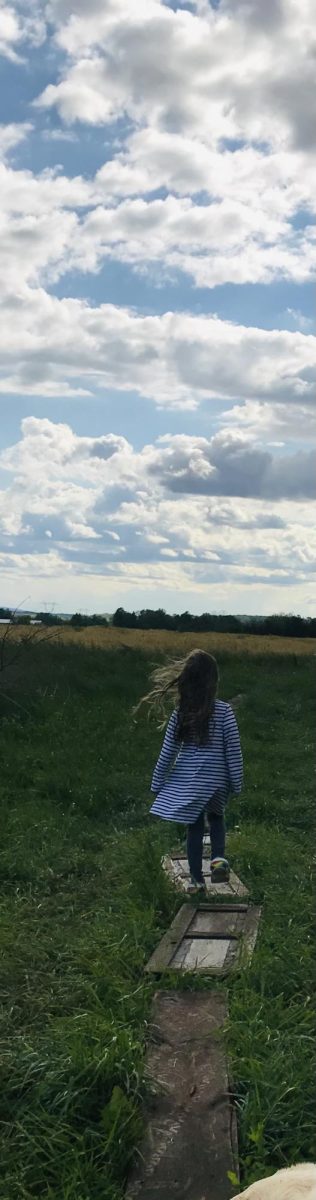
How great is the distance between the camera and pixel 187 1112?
3.86m

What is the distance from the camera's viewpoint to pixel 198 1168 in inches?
140

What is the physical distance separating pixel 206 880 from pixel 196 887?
1.25 feet

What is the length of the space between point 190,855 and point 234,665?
23749mm

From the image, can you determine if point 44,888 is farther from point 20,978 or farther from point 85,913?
point 20,978

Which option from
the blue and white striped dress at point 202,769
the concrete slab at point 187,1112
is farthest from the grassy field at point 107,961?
the blue and white striped dress at point 202,769

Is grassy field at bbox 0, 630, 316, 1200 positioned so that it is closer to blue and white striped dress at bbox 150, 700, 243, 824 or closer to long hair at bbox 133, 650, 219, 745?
blue and white striped dress at bbox 150, 700, 243, 824

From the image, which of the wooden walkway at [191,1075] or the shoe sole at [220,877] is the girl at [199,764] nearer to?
the shoe sole at [220,877]

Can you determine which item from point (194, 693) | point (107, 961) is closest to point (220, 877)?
point (194, 693)

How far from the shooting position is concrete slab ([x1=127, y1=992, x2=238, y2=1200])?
138 inches

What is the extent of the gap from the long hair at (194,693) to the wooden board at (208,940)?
1.26 metres

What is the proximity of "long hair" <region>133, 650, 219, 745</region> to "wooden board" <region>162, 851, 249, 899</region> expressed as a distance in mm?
973

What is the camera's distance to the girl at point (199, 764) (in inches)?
266

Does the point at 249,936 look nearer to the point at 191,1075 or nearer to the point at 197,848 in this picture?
the point at 197,848

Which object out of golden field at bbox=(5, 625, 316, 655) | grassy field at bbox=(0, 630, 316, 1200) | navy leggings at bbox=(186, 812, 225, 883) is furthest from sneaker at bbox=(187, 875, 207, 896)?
golden field at bbox=(5, 625, 316, 655)
